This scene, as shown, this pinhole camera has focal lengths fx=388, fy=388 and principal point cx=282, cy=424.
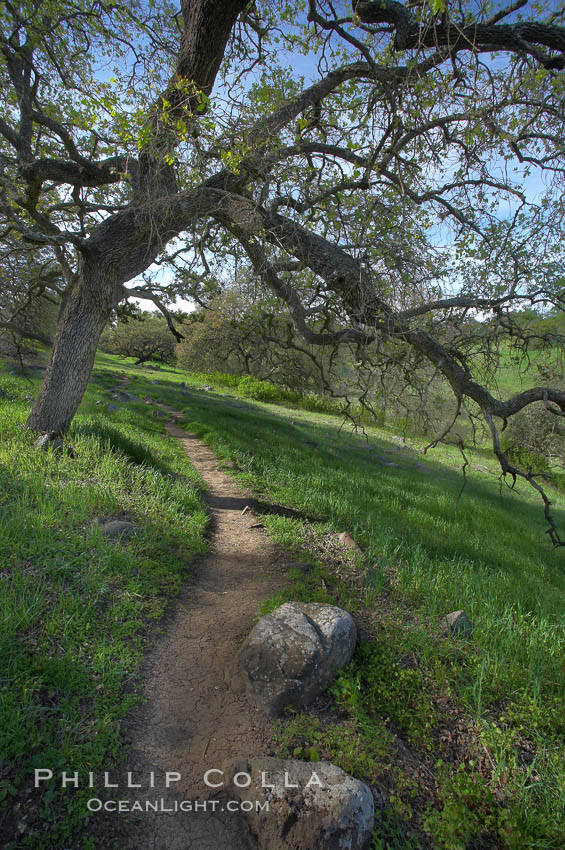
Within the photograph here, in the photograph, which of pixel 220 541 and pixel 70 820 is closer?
pixel 70 820

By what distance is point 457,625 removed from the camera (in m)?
3.58

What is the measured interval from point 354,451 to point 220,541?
981cm

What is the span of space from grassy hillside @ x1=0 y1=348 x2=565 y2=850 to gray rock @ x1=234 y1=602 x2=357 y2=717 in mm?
147

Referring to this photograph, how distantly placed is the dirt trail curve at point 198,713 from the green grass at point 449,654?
0.37 meters

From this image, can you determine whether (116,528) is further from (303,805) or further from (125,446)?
(303,805)

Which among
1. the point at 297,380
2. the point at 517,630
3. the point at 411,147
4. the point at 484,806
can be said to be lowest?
the point at 484,806

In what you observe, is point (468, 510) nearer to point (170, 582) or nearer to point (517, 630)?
point (517, 630)

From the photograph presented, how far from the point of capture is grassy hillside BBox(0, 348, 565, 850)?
226 cm

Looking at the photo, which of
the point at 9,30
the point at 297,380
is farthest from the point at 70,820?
the point at 9,30

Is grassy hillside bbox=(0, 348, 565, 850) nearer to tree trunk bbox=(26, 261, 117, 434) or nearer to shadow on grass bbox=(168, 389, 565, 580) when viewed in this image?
shadow on grass bbox=(168, 389, 565, 580)

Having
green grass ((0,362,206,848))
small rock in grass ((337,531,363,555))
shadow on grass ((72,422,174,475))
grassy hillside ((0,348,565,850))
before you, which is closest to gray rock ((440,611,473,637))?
grassy hillside ((0,348,565,850))

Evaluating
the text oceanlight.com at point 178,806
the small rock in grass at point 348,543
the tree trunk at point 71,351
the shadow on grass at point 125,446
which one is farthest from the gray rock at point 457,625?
the tree trunk at point 71,351

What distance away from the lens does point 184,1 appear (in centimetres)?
521

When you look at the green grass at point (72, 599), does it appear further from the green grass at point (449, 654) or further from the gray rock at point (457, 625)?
the gray rock at point (457, 625)
